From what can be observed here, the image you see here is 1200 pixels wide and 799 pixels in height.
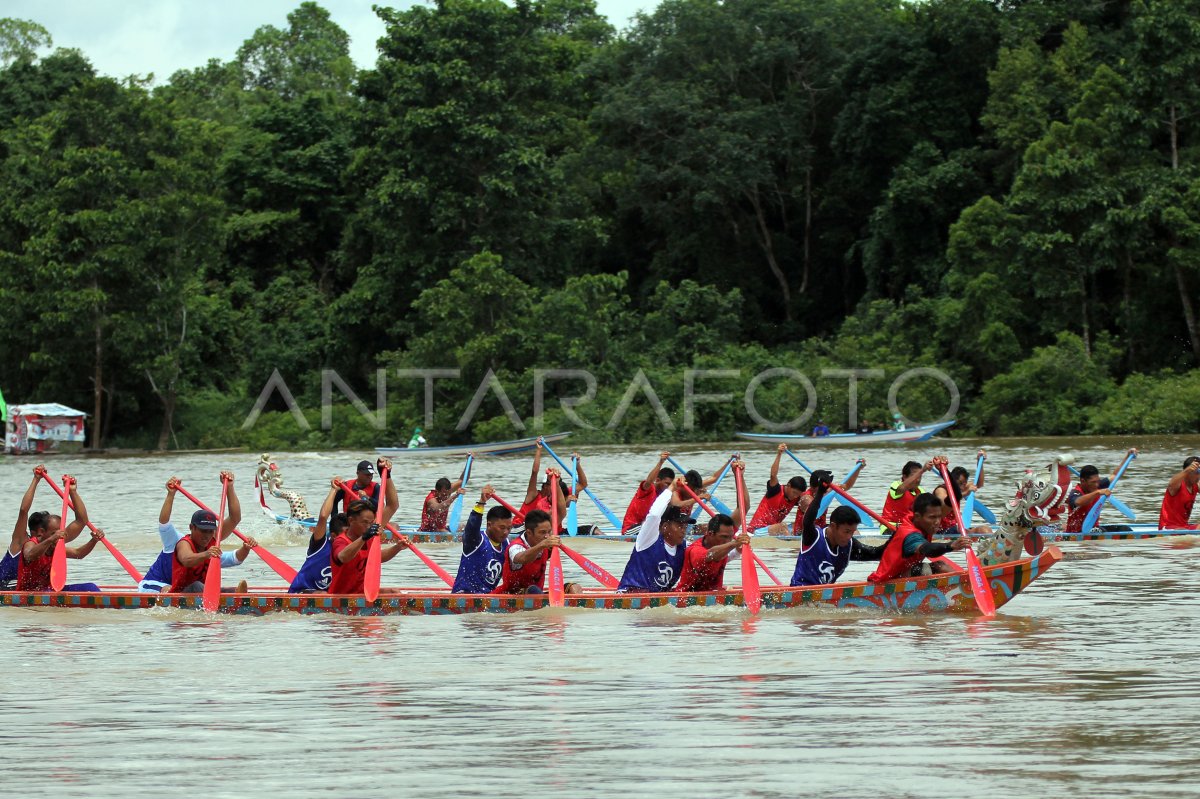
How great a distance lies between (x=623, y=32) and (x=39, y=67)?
18.0 metres

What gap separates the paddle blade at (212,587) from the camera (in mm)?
12305

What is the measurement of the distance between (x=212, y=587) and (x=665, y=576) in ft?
11.8

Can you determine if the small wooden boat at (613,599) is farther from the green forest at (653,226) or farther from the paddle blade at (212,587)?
the green forest at (653,226)

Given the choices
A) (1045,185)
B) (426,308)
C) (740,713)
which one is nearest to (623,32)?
(426,308)

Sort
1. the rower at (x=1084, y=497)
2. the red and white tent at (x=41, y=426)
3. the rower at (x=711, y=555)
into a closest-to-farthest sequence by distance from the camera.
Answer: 1. the rower at (x=711, y=555)
2. the rower at (x=1084, y=497)
3. the red and white tent at (x=41, y=426)

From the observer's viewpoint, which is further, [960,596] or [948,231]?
[948,231]

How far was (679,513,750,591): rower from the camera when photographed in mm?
11273

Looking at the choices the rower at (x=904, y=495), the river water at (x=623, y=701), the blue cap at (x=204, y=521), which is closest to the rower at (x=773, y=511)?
the rower at (x=904, y=495)

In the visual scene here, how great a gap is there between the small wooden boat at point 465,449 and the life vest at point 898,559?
23573 millimetres

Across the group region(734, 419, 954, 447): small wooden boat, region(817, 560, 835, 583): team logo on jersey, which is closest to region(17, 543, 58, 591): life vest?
region(817, 560, 835, 583): team logo on jersey

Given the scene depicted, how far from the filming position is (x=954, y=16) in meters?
41.1

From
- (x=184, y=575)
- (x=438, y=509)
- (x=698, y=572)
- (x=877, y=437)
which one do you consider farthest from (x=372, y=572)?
(x=877, y=437)

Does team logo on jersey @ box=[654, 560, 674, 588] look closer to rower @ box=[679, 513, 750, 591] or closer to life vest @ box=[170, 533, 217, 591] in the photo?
rower @ box=[679, 513, 750, 591]

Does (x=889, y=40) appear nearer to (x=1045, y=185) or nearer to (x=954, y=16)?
(x=954, y=16)
